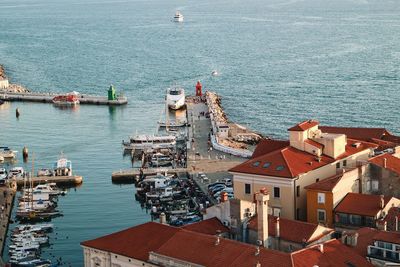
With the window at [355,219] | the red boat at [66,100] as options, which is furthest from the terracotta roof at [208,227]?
the red boat at [66,100]

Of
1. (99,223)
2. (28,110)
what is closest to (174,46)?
(28,110)

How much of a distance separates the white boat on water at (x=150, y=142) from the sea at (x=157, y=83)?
4.51 feet

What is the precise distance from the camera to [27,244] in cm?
4512

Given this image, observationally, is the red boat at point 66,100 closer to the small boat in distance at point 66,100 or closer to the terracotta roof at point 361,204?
the small boat in distance at point 66,100

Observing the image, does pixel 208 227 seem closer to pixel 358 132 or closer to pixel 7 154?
pixel 358 132

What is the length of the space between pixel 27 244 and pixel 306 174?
15231 millimetres

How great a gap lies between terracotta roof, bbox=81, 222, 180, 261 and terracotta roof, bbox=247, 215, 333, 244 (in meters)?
3.56

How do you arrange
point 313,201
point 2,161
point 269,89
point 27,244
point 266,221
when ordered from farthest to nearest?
point 269,89
point 2,161
point 27,244
point 313,201
point 266,221

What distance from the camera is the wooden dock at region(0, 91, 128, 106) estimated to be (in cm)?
9656

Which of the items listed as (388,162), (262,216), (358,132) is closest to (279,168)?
(388,162)

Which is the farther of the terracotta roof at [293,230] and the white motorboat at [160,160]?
the white motorboat at [160,160]

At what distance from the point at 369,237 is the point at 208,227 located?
7012 mm

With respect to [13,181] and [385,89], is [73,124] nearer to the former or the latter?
[13,181]

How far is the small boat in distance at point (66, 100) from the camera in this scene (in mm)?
96062
